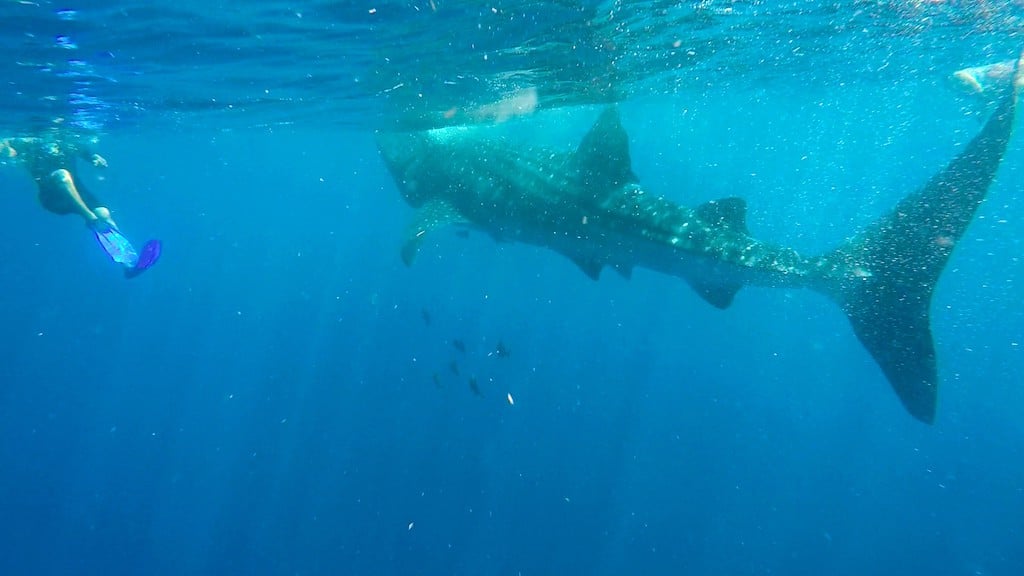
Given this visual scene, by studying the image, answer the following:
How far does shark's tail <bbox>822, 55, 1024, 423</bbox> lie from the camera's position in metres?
5.85

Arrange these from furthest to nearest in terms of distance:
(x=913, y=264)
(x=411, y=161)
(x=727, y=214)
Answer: (x=411, y=161) < (x=727, y=214) < (x=913, y=264)

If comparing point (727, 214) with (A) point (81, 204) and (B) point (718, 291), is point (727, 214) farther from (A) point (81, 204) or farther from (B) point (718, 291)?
(A) point (81, 204)

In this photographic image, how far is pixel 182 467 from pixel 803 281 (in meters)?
31.6

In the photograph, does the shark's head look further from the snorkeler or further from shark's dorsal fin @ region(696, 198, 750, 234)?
shark's dorsal fin @ region(696, 198, 750, 234)

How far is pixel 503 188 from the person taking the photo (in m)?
9.76

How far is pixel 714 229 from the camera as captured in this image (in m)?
7.67

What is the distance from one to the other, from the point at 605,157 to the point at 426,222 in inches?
140

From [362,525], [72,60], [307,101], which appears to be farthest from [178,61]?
[362,525]

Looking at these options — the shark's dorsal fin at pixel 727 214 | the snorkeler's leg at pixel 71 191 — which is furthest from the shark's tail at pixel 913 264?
the snorkeler's leg at pixel 71 191

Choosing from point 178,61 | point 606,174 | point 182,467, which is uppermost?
point 178,61

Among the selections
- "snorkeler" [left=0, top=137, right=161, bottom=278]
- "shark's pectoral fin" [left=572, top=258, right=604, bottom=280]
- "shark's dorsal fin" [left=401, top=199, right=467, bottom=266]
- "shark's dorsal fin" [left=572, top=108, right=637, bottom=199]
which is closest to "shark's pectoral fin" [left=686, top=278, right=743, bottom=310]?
"shark's pectoral fin" [left=572, top=258, right=604, bottom=280]

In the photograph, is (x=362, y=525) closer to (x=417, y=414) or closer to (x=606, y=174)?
(x=417, y=414)

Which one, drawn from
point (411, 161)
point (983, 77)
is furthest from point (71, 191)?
point (983, 77)

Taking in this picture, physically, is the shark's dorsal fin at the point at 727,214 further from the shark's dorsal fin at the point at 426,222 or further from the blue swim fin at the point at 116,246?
the blue swim fin at the point at 116,246
